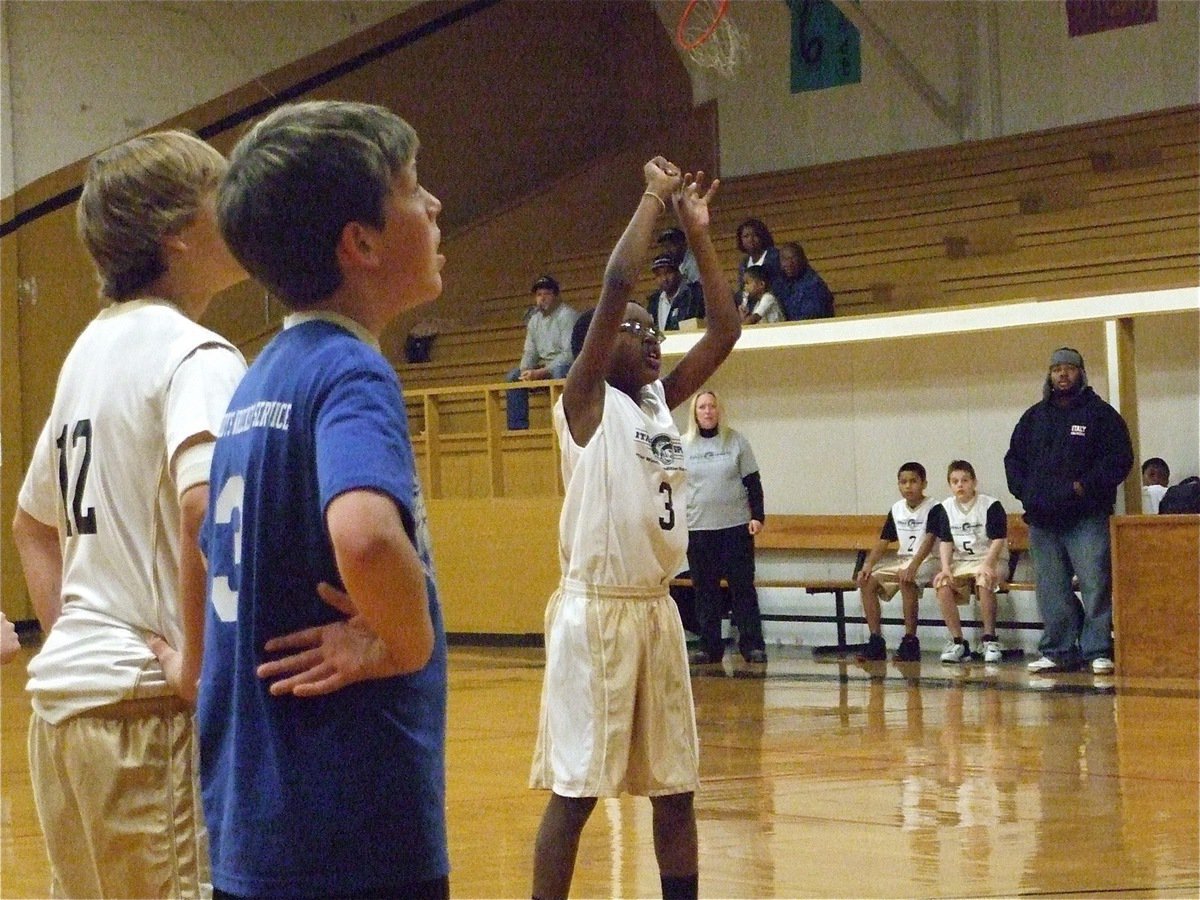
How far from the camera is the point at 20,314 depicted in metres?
17.1

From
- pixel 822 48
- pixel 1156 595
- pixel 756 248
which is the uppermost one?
pixel 822 48

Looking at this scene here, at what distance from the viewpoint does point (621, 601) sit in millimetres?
4555

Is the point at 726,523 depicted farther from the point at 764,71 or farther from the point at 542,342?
the point at 764,71

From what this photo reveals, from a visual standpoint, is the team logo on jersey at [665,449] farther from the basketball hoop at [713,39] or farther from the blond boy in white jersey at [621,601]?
the basketball hoop at [713,39]

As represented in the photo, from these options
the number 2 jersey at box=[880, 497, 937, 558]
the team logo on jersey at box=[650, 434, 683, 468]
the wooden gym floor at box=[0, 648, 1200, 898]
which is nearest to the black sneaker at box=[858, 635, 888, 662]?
the number 2 jersey at box=[880, 497, 937, 558]

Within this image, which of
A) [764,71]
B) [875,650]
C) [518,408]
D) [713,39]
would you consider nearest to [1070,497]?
[875,650]

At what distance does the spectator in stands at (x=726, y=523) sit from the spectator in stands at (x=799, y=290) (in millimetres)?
1473

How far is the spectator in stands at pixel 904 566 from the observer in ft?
40.8

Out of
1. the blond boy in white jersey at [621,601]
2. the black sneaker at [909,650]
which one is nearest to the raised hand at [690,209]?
the blond boy in white jersey at [621,601]

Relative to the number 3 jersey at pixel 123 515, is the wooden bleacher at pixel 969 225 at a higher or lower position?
higher

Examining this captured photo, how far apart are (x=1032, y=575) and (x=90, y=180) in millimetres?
10921

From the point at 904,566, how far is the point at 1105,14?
27.1ft

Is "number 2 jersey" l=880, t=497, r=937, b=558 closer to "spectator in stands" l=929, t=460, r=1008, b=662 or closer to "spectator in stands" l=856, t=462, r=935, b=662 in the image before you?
"spectator in stands" l=856, t=462, r=935, b=662

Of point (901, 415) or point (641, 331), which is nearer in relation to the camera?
point (641, 331)
